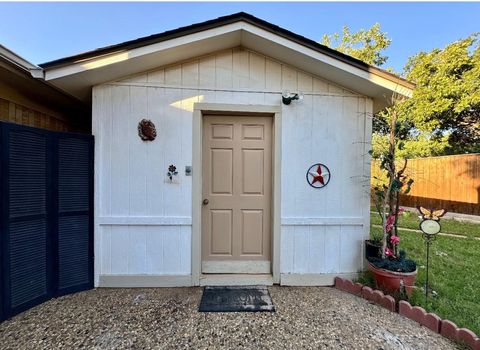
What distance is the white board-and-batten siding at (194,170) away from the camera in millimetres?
2902

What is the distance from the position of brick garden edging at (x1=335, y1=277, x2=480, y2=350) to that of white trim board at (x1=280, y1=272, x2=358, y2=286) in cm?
8

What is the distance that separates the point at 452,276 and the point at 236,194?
10.2 ft

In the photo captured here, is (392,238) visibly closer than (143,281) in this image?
Yes

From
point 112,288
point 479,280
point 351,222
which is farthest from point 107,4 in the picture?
point 479,280

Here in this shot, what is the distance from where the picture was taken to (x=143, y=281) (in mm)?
2932

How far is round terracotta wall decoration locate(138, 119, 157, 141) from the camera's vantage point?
9.50 ft

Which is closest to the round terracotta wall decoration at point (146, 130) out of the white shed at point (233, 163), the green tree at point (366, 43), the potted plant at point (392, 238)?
the white shed at point (233, 163)

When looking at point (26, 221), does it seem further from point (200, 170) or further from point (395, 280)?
point (395, 280)

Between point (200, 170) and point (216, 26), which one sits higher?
point (216, 26)

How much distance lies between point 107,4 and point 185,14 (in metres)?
1.43

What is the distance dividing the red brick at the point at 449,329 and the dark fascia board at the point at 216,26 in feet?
7.91

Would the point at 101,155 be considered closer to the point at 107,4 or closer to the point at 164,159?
the point at 164,159

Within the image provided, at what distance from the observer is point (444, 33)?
840 cm

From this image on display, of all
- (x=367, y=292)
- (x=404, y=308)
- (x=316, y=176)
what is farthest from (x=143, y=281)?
(x=404, y=308)
